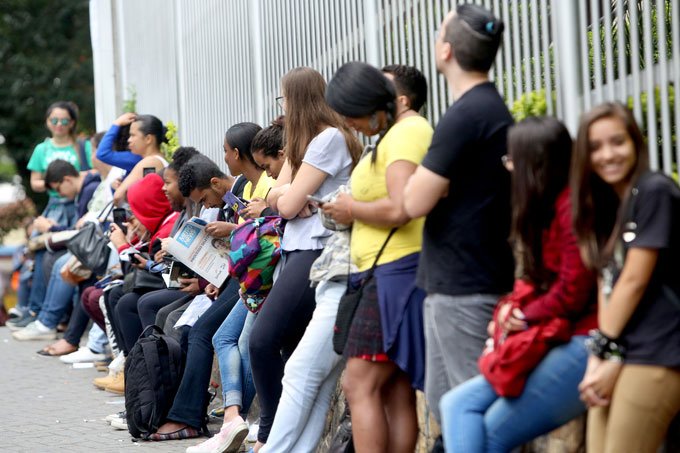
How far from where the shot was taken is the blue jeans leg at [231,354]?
7.17 meters

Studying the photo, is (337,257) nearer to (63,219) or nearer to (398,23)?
(398,23)

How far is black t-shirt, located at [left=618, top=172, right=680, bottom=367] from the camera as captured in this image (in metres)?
3.54

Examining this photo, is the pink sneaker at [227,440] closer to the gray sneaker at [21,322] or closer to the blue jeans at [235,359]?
the blue jeans at [235,359]

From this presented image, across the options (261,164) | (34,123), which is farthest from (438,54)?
(34,123)

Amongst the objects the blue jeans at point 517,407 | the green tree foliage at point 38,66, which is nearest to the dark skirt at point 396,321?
the blue jeans at point 517,407

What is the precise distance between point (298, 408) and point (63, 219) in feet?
28.3

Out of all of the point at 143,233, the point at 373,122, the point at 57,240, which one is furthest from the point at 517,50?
the point at 57,240

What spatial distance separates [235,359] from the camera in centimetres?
718

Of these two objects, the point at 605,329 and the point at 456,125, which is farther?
the point at 456,125

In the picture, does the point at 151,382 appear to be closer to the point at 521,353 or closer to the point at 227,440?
the point at 227,440

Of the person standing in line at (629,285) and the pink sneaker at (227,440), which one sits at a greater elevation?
the person standing in line at (629,285)

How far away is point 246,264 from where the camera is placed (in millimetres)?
6531

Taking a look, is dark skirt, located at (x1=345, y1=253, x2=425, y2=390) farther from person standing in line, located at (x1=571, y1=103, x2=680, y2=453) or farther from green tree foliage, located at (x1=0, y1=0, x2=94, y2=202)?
green tree foliage, located at (x1=0, y1=0, x2=94, y2=202)

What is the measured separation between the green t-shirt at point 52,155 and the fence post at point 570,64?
10.2m
